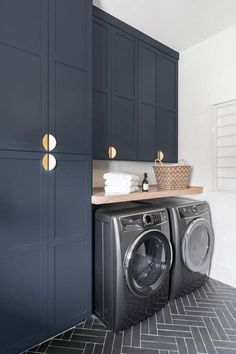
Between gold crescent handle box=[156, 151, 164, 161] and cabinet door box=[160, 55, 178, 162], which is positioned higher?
cabinet door box=[160, 55, 178, 162]

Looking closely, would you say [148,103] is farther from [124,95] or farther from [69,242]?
[69,242]

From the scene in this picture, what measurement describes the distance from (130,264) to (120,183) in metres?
0.68

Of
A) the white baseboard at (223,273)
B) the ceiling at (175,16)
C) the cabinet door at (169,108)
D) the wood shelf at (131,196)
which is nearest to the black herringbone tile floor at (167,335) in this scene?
the white baseboard at (223,273)

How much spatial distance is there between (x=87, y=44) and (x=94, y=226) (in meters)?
1.45

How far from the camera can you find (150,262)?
1.87m

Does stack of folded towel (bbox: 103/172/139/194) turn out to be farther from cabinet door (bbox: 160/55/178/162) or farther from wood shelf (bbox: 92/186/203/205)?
cabinet door (bbox: 160/55/178/162)

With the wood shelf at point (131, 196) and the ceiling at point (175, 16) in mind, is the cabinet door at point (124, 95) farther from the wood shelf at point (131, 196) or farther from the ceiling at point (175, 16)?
the wood shelf at point (131, 196)

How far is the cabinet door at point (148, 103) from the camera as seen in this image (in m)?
2.38

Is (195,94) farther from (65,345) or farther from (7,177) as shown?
(65,345)

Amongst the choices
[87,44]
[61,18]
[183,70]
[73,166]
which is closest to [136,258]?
[73,166]

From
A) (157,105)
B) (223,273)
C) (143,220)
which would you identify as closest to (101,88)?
(157,105)

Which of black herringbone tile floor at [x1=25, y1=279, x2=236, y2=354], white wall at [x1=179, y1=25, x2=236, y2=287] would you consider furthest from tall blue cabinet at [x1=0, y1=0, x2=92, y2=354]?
white wall at [x1=179, y1=25, x2=236, y2=287]

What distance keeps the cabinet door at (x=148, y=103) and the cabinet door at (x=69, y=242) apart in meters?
0.95

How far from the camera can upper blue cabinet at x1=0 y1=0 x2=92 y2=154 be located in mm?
1327
